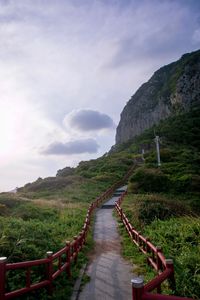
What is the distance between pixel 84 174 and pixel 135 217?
120 feet

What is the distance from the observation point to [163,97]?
11994 centimetres

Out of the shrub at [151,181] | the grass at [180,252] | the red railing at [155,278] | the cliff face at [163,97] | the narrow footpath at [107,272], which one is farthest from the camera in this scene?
the cliff face at [163,97]

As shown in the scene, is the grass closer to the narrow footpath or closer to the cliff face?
the narrow footpath

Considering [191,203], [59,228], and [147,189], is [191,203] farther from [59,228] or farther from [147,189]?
[59,228]

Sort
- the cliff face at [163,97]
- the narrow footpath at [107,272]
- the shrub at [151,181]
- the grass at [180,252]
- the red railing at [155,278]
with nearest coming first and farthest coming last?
the red railing at [155,278]
the grass at [180,252]
the narrow footpath at [107,272]
the shrub at [151,181]
the cliff face at [163,97]

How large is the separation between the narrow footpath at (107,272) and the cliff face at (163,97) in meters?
82.1

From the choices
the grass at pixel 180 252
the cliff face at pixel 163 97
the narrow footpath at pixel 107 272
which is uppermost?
the cliff face at pixel 163 97

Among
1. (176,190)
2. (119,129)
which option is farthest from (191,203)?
(119,129)

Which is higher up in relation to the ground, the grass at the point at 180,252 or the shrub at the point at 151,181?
the shrub at the point at 151,181

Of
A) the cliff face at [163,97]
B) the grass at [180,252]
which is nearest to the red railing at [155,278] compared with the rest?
the grass at [180,252]

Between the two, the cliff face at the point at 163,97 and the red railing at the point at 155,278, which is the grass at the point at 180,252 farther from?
the cliff face at the point at 163,97

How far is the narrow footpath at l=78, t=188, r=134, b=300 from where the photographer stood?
9.66m

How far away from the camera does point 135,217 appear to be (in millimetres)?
21578

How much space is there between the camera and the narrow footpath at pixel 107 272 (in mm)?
9664
